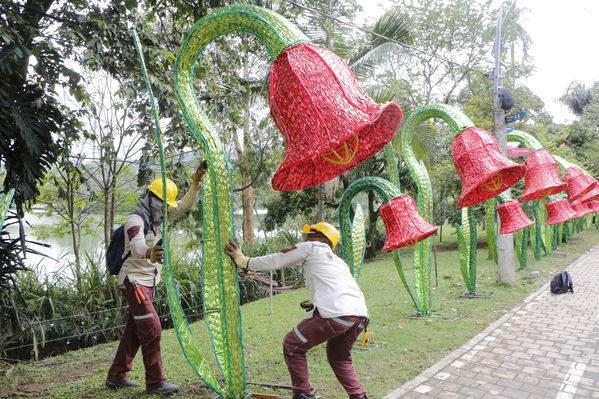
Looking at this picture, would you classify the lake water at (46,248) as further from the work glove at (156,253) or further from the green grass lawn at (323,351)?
the work glove at (156,253)

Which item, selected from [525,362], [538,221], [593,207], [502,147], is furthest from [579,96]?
[525,362]

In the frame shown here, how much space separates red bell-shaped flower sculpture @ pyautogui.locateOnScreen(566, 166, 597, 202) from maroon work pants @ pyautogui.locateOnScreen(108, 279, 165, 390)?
939cm

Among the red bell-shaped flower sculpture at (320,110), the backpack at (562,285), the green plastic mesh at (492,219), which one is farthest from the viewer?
the backpack at (562,285)

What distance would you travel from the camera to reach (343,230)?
16.7 ft

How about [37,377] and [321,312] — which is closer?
[321,312]

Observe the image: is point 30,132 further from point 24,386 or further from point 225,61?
point 225,61

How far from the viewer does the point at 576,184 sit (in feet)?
32.2

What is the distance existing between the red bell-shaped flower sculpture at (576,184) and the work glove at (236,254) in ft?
29.8

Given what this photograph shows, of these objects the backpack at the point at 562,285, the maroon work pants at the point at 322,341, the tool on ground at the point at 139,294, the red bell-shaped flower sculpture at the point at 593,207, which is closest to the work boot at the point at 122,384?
the tool on ground at the point at 139,294

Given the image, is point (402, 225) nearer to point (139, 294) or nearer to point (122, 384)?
point (139, 294)

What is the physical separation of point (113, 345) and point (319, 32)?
6.99 meters

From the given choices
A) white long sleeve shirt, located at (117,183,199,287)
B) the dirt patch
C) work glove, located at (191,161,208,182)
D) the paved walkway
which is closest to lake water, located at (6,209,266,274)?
white long sleeve shirt, located at (117,183,199,287)

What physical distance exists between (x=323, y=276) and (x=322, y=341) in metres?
0.45

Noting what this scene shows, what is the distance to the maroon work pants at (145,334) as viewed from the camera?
3.52 meters
